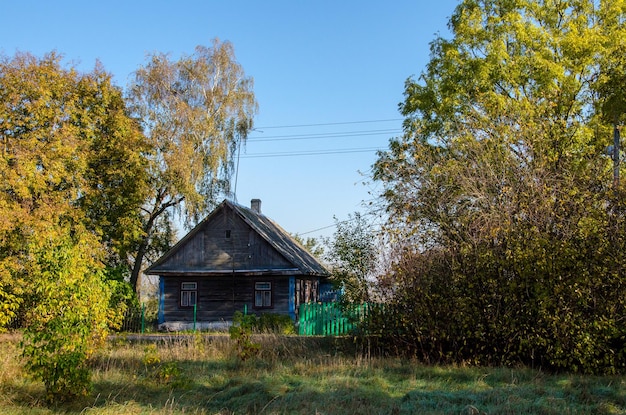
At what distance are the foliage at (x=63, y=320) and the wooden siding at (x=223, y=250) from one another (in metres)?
17.5

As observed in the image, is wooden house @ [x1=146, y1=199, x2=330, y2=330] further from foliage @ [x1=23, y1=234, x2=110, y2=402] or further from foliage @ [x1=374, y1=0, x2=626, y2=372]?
foliage @ [x1=23, y1=234, x2=110, y2=402]

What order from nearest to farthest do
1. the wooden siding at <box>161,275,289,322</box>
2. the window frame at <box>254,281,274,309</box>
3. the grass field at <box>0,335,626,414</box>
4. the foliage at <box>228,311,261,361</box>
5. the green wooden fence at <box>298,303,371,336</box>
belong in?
1. the grass field at <box>0,335,626,414</box>
2. the foliage at <box>228,311,261,361</box>
3. the green wooden fence at <box>298,303,371,336</box>
4. the wooden siding at <box>161,275,289,322</box>
5. the window frame at <box>254,281,274,309</box>

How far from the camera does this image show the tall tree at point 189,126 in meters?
29.7

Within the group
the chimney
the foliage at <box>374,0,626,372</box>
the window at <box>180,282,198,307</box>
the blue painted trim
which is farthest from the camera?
the chimney

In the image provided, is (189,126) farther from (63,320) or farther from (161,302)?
(63,320)

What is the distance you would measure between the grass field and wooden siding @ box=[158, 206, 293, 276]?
44.9 feet

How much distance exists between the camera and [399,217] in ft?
46.7

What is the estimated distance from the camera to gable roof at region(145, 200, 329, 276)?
86.9 ft

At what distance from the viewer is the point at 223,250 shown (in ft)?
90.2

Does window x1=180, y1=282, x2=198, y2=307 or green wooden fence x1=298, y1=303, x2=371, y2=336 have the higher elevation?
window x1=180, y1=282, x2=198, y2=307

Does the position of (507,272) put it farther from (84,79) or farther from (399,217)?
(84,79)

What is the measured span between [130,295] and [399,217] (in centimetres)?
1626

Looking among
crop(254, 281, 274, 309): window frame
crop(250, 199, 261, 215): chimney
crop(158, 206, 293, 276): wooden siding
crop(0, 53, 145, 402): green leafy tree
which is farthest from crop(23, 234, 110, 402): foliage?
crop(250, 199, 261, 215): chimney

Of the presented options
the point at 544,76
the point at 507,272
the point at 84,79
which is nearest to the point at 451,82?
the point at 544,76
